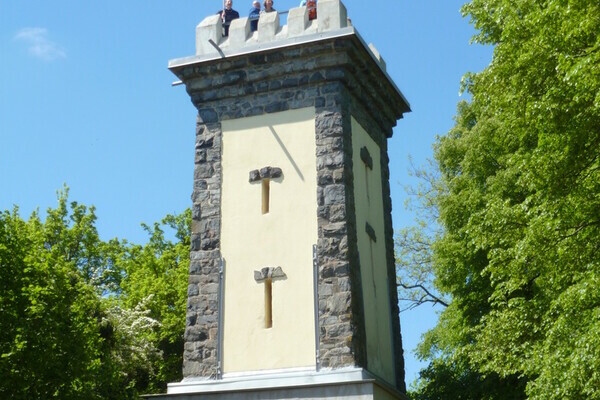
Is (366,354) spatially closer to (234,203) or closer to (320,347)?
(320,347)

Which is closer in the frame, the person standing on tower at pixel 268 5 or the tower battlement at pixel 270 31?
the tower battlement at pixel 270 31

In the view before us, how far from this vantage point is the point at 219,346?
1340 centimetres

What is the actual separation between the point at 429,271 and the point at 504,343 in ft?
30.6

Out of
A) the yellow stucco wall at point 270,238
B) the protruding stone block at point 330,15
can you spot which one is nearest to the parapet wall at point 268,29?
the protruding stone block at point 330,15

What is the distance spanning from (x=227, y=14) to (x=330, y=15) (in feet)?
7.47

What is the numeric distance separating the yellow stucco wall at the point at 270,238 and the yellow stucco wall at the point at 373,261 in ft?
3.03

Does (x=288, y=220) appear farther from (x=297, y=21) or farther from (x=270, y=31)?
(x=297, y=21)

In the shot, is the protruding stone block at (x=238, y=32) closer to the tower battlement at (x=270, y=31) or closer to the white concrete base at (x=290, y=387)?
the tower battlement at (x=270, y=31)

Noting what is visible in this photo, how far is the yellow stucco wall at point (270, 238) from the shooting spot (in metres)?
13.2

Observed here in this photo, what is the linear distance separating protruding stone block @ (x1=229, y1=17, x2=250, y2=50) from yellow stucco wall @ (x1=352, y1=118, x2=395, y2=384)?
7.50 feet

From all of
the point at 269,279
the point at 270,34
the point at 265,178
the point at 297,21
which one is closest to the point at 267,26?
the point at 270,34

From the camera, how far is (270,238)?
13.8m

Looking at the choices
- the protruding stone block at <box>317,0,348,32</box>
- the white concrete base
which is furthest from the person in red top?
the white concrete base

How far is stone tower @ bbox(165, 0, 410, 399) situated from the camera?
12984mm
